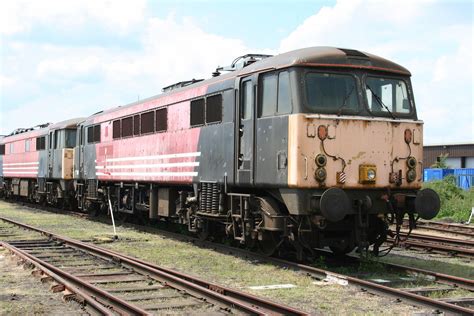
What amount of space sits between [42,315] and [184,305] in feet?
5.53

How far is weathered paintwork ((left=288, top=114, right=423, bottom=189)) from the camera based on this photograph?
970cm

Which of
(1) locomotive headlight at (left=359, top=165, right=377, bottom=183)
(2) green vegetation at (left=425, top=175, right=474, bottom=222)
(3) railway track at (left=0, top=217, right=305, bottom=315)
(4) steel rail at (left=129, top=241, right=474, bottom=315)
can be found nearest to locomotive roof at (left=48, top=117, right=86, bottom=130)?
(3) railway track at (left=0, top=217, right=305, bottom=315)

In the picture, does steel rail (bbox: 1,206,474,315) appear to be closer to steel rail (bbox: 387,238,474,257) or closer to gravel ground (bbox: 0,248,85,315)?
gravel ground (bbox: 0,248,85,315)

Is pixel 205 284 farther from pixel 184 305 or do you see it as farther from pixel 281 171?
pixel 281 171

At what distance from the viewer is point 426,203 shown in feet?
33.5

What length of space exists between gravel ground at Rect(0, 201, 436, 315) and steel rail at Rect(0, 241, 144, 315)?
194 cm

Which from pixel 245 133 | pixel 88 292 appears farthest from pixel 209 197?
pixel 88 292

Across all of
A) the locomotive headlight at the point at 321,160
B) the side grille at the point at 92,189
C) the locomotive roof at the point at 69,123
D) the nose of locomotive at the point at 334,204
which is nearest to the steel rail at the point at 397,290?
the nose of locomotive at the point at 334,204

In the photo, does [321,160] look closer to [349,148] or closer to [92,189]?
[349,148]

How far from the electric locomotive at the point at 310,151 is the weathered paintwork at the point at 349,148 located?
0.02 meters

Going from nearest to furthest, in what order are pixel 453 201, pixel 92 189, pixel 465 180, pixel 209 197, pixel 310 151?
pixel 310 151
pixel 209 197
pixel 92 189
pixel 453 201
pixel 465 180

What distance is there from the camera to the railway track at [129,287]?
751 centimetres

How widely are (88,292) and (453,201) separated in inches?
727

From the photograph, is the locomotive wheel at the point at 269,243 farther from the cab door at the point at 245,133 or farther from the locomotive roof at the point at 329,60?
the locomotive roof at the point at 329,60
